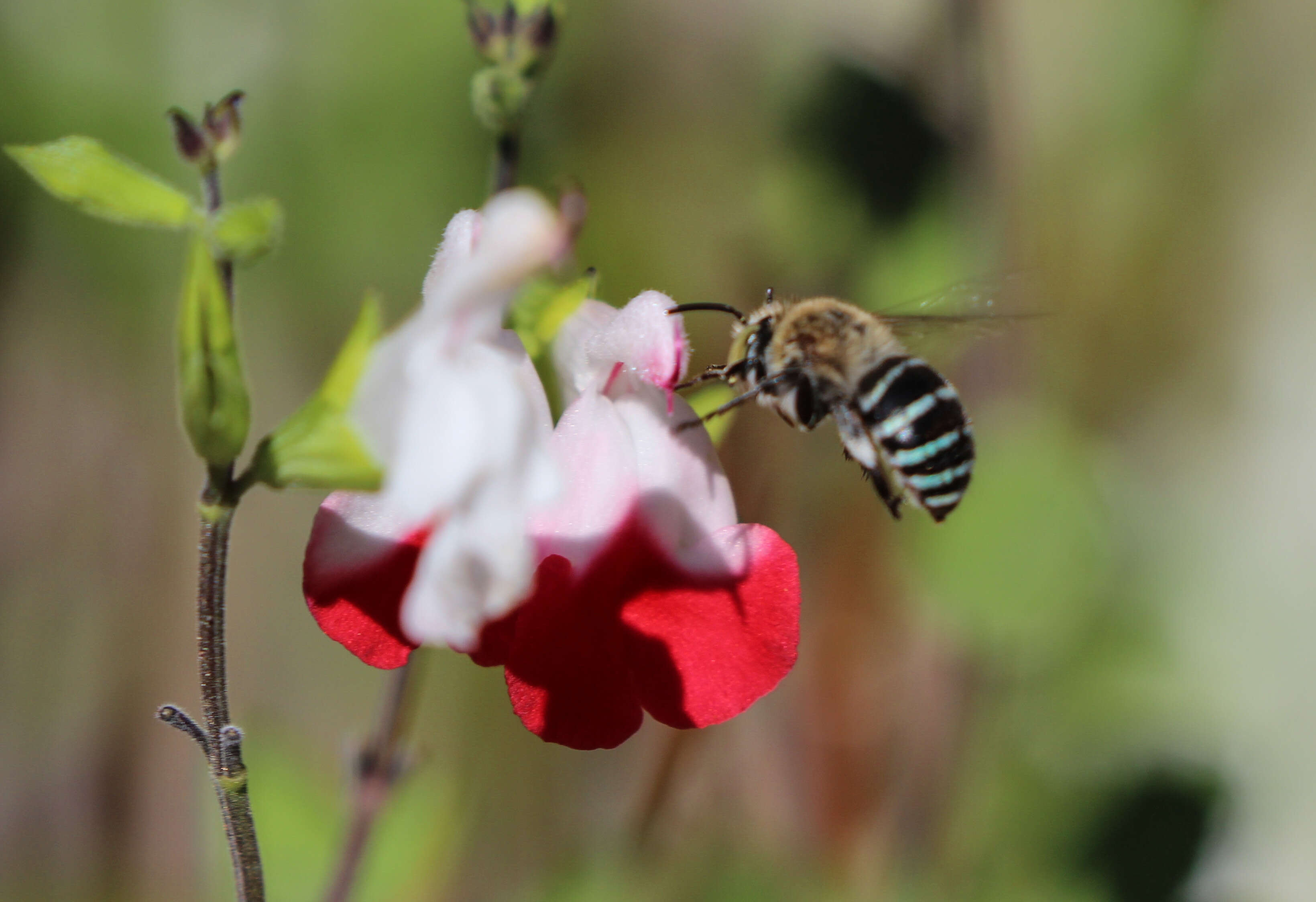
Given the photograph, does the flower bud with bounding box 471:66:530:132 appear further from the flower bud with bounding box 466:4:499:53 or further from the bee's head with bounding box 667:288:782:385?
the bee's head with bounding box 667:288:782:385

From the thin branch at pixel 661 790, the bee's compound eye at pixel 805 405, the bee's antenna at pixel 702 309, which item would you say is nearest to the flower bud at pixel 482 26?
the bee's antenna at pixel 702 309

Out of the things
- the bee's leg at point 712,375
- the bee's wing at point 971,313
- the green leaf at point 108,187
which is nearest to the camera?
the green leaf at point 108,187

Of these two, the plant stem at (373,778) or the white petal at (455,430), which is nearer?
the white petal at (455,430)

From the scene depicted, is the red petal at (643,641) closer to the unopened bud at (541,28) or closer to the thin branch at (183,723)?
the thin branch at (183,723)

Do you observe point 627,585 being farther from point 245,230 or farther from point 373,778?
point 373,778

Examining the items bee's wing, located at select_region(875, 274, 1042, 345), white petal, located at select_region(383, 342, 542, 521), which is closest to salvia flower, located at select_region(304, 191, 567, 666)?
white petal, located at select_region(383, 342, 542, 521)

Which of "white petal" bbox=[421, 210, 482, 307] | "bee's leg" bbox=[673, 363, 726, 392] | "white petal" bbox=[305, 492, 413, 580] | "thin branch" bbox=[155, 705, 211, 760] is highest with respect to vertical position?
"white petal" bbox=[421, 210, 482, 307]

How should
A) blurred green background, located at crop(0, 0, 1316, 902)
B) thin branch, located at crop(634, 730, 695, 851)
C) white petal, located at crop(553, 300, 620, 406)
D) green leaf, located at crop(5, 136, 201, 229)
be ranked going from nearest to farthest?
1. green leaf, located at crop(5, 136, 201, 229)
2. white petal, located at crop(553, 300, 620, 406)
3. thin branch, located at crop(634, 730, 695, 851)
4. blurred green background, located at crop(0, 0, 1316, 902)
